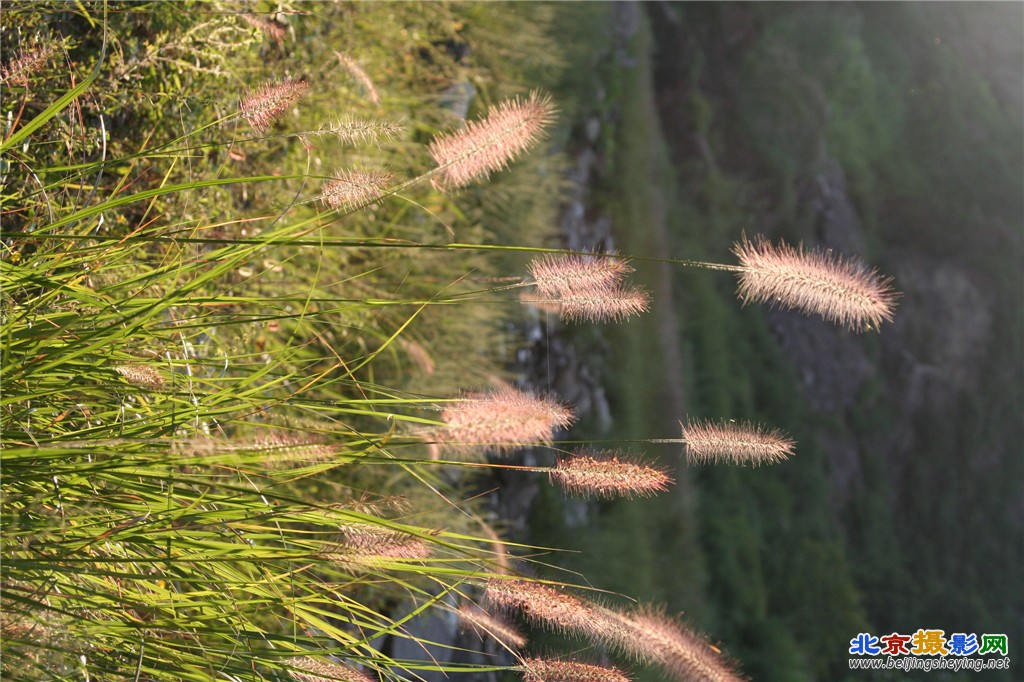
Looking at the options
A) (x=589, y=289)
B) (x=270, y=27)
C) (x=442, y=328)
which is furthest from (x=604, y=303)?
(x=442, y=328)

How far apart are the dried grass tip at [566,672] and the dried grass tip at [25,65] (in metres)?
1.32

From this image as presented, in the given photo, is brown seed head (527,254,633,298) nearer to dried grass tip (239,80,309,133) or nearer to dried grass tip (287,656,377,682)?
dried grass tip (239,80,309,133)

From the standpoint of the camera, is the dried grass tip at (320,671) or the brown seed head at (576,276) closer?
the dried grass tip at (320,671)

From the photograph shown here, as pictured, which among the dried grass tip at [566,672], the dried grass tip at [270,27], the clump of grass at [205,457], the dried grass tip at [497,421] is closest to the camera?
the clump of grass at [205,457]

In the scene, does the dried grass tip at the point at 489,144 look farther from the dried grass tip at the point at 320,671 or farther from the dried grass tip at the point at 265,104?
the dried grass tip at the point at 320,671

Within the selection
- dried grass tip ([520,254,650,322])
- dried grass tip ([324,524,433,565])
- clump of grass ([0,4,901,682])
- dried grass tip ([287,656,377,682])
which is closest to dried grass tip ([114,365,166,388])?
clump of grass ([0,4,901,682])

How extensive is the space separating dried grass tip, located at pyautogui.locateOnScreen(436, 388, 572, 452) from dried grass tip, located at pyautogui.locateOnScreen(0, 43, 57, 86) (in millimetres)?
954

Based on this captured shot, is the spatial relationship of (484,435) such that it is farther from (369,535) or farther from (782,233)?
(782,233)

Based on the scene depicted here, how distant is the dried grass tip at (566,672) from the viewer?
1195 millimetres

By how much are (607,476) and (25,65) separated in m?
1.25

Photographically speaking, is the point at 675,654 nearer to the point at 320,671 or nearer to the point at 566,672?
the point at 566,672

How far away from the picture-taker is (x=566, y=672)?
3.92 ft

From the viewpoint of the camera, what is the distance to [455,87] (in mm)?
3156

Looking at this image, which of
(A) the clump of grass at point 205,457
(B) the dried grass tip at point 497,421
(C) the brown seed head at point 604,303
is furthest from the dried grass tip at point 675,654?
(C) the brown seed head at point 604,303
